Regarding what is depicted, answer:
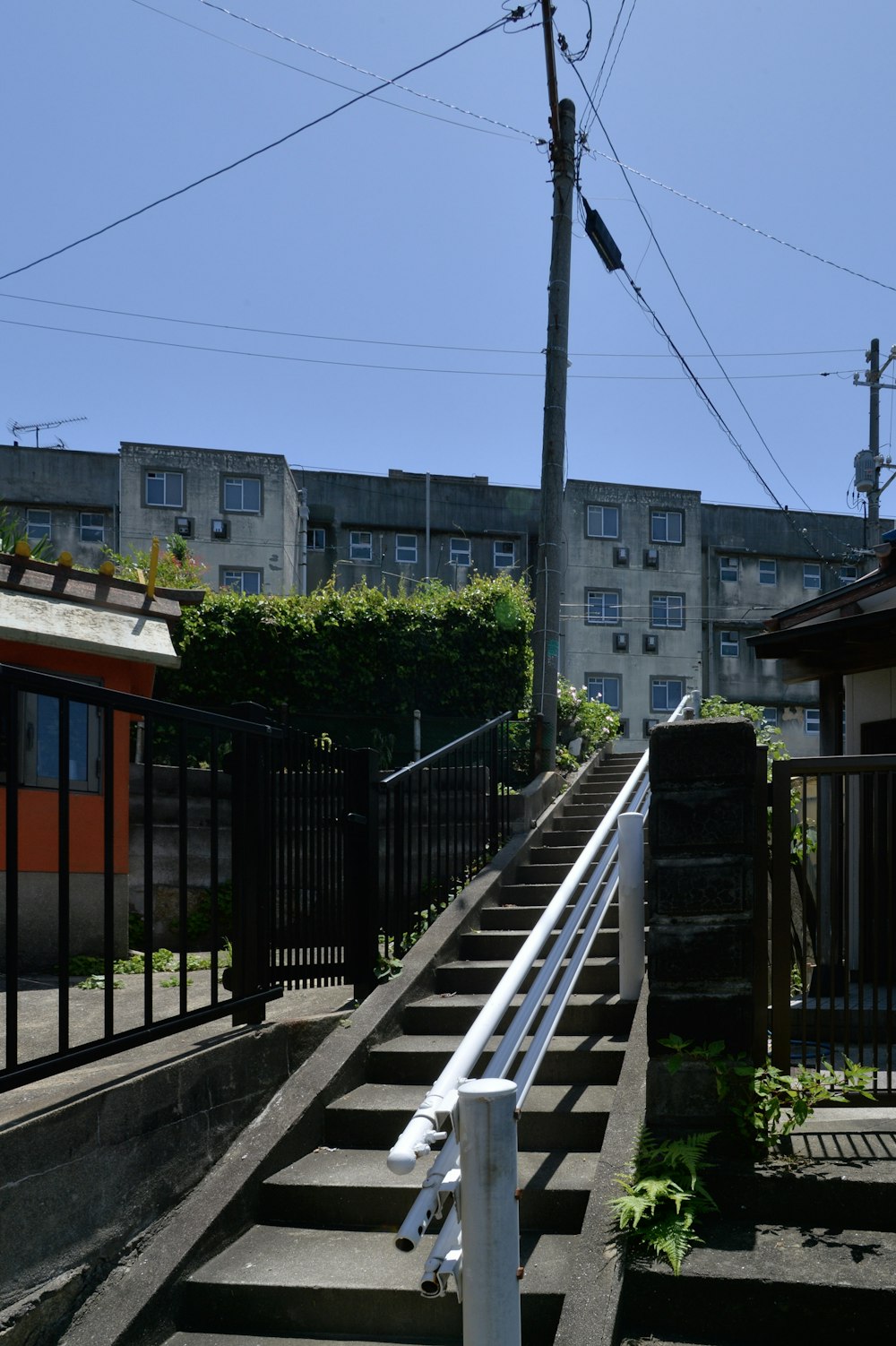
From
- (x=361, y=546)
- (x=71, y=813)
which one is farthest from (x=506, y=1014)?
(x=361, y=546)

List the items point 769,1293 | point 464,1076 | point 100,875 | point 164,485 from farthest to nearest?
1. point 164,485
2. point 100,875
3. point 769,1293
4. point 464,1076

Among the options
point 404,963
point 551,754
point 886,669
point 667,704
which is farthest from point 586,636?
point 404,963

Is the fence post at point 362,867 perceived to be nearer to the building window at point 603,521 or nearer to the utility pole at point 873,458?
the utility pole at point 873,458

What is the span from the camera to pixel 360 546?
38.4 metres

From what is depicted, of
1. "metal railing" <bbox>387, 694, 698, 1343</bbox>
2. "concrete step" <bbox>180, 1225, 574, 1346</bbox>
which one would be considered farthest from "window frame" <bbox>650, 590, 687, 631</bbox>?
"concrete step" <bbox>180, 1225, 574, 1346</bbox>

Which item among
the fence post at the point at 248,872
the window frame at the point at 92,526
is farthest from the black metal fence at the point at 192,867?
the window frame at the point at 92,526

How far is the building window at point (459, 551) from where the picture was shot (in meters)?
39.0

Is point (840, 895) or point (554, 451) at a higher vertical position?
point (554, 451)

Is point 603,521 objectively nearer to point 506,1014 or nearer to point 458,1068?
point 506,1014

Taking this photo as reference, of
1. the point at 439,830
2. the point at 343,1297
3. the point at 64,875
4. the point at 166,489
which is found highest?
the point at 166,489

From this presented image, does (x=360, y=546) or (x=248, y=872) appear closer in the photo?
(x=248, y=872)

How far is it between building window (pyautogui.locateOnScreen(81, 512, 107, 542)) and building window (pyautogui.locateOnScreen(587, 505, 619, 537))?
1615 cm

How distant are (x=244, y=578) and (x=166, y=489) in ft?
12.0

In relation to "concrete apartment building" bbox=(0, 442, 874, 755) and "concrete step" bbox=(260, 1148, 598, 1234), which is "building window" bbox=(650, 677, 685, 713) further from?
"concrete step" bbox=(260, 1148, 598, 1234)
